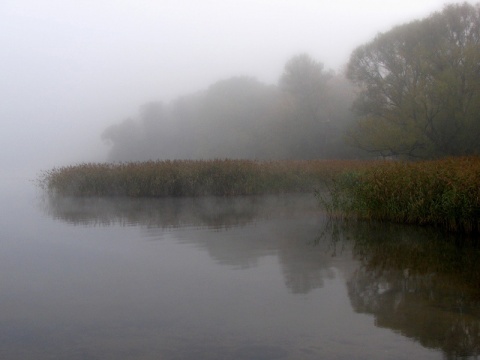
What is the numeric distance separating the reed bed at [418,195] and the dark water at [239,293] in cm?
47

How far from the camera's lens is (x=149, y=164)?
59.7 feet

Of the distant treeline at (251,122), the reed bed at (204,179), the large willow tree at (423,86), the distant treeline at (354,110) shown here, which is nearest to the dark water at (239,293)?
the reed bed at (204,179)

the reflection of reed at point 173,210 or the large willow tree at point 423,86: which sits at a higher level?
the large willow tree at point 423,86

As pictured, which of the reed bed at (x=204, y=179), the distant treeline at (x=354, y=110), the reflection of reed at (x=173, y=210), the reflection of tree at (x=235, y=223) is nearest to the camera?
the reflection of tree at (x=235, y=223)

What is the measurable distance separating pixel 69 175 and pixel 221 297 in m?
14.3

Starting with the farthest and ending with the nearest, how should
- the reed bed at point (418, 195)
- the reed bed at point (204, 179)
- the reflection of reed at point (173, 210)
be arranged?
the reed bed at point (204, 179) → the reflection of reed at point (173, 210) → the reed bed at point (418, 195)

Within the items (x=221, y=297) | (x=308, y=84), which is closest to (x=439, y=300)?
(x=221, y=297)

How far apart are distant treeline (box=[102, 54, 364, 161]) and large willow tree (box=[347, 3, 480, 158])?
263 cm

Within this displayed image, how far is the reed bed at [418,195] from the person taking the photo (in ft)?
29.1

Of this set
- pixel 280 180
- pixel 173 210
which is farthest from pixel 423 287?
pixel 280 180

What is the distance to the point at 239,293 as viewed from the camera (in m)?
5.53

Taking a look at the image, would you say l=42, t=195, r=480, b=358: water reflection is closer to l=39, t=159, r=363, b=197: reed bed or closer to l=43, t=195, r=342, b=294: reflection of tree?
l=43, t=195, r=342, b=294: reflection of tree

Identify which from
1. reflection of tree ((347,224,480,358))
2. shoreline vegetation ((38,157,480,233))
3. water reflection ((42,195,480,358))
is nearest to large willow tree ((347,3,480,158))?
shoreline vegetation ((38,157,480,233))

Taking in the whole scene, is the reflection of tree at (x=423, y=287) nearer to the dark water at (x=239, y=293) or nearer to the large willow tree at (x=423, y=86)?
the dark water at (x=239, y=293)
